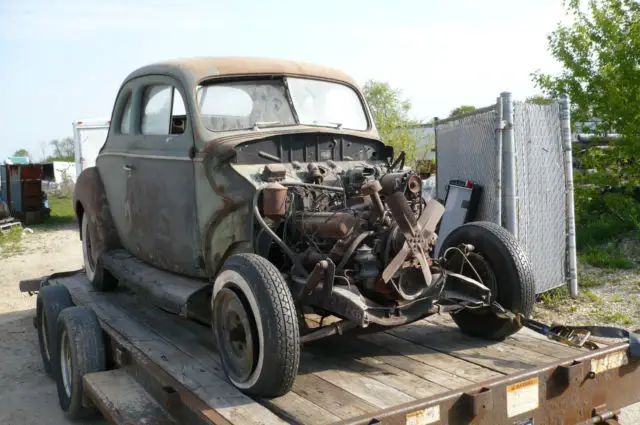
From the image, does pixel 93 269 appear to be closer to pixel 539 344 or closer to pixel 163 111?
pixel 163 111

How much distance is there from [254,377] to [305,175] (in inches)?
60.1

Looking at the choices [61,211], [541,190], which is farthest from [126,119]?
[61,211]

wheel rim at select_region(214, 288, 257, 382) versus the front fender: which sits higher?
the front fender

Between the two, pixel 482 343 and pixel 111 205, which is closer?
pixel 482 343

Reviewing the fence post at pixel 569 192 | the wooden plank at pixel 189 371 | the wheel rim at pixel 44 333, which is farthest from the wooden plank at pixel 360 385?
the fence post at pixel 569 192

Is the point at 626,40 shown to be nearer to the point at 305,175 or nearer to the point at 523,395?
the point at 305,175

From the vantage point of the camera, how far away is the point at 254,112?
4.46 metres

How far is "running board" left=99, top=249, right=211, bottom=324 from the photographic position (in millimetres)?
4016

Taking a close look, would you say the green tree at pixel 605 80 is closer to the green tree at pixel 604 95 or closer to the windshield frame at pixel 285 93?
the green tree at pixel 604 95

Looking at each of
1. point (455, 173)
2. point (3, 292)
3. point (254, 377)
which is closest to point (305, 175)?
point (254, 377)

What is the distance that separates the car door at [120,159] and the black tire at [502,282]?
2.89 meters

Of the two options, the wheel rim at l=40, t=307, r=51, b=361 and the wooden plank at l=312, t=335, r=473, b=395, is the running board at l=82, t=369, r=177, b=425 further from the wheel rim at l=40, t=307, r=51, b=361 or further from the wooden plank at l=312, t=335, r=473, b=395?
the wheel rim at l=40, t=307, r=51, b=361

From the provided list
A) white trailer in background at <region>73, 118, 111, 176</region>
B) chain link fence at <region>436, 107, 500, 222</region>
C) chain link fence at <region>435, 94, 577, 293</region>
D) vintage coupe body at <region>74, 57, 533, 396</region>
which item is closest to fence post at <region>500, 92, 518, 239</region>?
chain link fence at <region>435, 94, 577, 293</region>

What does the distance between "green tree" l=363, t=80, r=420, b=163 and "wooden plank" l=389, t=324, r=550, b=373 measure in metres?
10.4
